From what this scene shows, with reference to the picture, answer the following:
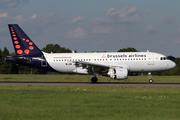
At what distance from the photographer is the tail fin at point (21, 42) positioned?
35.0 meters

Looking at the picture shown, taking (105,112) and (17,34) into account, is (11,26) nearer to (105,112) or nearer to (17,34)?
(17,34)

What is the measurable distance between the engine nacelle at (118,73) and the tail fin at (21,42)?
11.3 metres

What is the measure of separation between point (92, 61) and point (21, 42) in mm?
10793

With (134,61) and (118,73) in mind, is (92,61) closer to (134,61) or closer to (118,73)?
(118,73)

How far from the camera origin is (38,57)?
112ft

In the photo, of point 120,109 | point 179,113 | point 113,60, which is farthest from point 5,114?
point 113,60

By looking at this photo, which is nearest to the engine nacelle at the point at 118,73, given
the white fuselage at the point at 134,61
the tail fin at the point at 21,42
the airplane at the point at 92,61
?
the airplane at the point at 92,61

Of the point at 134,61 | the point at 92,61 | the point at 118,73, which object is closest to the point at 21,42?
the point at 92,61

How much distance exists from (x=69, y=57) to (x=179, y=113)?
944 inches

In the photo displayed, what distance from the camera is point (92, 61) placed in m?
33.0

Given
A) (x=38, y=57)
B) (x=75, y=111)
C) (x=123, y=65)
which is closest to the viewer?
(x=75, y=111)

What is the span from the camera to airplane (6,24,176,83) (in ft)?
102

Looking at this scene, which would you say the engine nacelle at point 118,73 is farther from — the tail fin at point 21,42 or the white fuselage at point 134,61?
the tail fin at point 21,42

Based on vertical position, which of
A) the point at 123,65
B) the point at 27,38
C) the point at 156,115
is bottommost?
the point at 156,115
